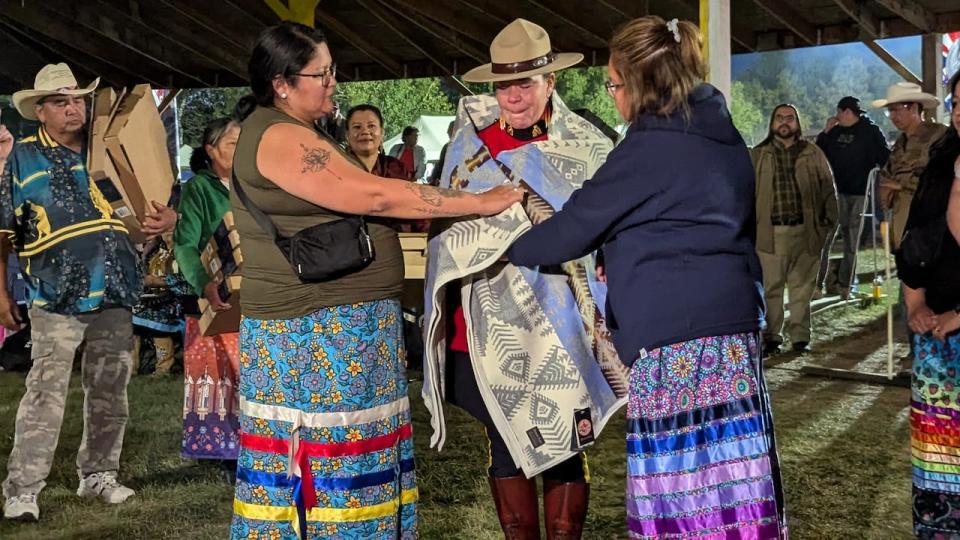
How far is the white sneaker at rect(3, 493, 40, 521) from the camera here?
4629mm

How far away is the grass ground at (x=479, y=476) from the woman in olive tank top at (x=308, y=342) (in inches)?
62.4

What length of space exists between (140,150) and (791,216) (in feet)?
18.9

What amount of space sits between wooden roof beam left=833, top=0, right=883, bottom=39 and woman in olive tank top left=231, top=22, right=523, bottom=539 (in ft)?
27.0

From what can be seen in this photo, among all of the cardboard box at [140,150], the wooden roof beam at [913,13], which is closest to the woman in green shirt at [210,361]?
the cardboard box at [140,150]

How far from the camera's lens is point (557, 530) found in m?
3.36

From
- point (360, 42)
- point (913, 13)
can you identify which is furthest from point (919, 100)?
point (360, 42)

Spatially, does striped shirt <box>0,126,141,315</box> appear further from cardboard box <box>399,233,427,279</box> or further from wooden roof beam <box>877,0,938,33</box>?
wooden roof beam <box>877,0,938,33</box>

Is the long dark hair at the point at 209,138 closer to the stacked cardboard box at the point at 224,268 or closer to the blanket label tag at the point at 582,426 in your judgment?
the stacked cardboard box at the point at 224,268

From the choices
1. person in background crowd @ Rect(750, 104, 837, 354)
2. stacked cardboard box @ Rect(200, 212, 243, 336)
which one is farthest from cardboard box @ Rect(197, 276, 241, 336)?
person in background crowd @ Rect(750, 104, 837, 354)

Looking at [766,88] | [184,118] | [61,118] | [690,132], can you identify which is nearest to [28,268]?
[61,118]

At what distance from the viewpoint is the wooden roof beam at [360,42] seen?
11916 mm

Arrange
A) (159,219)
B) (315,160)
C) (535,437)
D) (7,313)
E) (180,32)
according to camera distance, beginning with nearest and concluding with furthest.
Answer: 1. (315,160)
2. (535,437)
3. (7,313)
4. (159,219)
5. (180,32)

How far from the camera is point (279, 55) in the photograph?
274 cm

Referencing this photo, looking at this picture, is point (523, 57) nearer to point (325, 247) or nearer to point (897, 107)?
point (325, 247)
